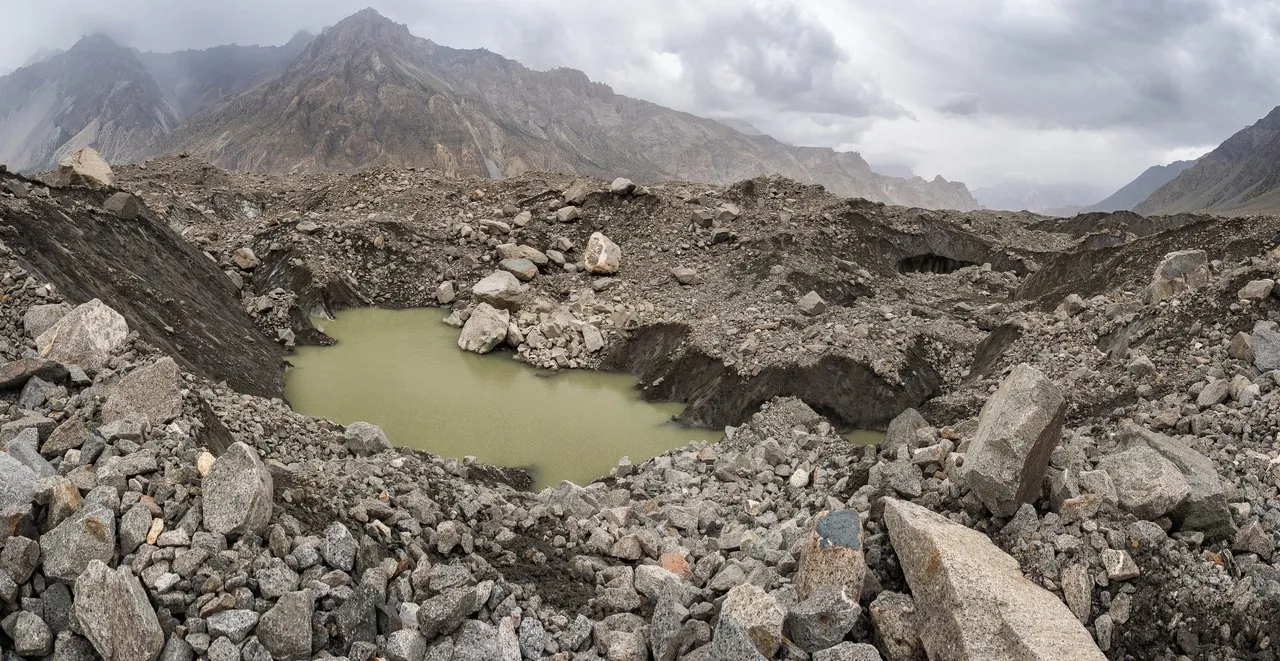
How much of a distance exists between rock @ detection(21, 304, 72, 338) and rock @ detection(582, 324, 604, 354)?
10.4m

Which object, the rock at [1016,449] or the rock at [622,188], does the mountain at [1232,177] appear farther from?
the rock at [1016,449]

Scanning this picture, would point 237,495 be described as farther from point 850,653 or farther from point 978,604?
point 978,604

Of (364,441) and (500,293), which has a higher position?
A: (500,293)

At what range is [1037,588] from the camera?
5.13 meters

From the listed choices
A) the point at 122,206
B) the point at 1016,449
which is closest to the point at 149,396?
the point at 1016,449

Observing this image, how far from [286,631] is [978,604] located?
15.1ft

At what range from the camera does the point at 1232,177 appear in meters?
136

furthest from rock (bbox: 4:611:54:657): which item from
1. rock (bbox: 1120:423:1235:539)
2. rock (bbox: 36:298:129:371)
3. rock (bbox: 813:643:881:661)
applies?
rock (bbox: 1120:423:1235:539)

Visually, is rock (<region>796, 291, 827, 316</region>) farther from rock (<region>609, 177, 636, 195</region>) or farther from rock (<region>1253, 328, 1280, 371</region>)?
rock (<region>609, 177, 636, 195</region>)

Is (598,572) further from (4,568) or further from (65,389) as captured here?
(65,389)

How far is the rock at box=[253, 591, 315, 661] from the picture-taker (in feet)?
15.2

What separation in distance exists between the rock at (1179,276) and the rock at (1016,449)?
7510 millimetres

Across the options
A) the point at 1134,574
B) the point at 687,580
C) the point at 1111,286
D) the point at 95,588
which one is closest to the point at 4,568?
the point at 95,588

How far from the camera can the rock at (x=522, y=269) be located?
66.7 feet
